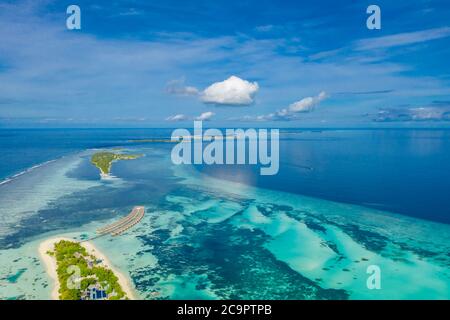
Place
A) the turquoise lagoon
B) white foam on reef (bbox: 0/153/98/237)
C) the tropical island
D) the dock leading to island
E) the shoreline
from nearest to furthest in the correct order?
the shoreline → the turquoise lagoon → the dock leading to island → white foam on reef (bbox: 0/153/98/237) → the tropical island

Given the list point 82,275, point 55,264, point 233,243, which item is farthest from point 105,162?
point 82,275

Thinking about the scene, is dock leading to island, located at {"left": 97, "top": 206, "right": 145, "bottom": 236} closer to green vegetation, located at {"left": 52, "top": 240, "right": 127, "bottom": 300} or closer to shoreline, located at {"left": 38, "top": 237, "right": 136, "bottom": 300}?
shoreline, located at {"left": 38, "top": 237, "right": 136, "bottom": 300}

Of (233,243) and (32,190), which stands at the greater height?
(32,190)

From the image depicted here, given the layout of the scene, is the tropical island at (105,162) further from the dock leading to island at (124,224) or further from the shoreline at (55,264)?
the shoreline at (55,264)

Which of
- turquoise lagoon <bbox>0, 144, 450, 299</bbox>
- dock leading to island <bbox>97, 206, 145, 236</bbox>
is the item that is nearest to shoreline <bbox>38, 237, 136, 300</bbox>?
turquoise lagoon <bbox>0, 144, 450, 299</bbox>

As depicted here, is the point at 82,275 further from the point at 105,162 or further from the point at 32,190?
the point at 105,162
